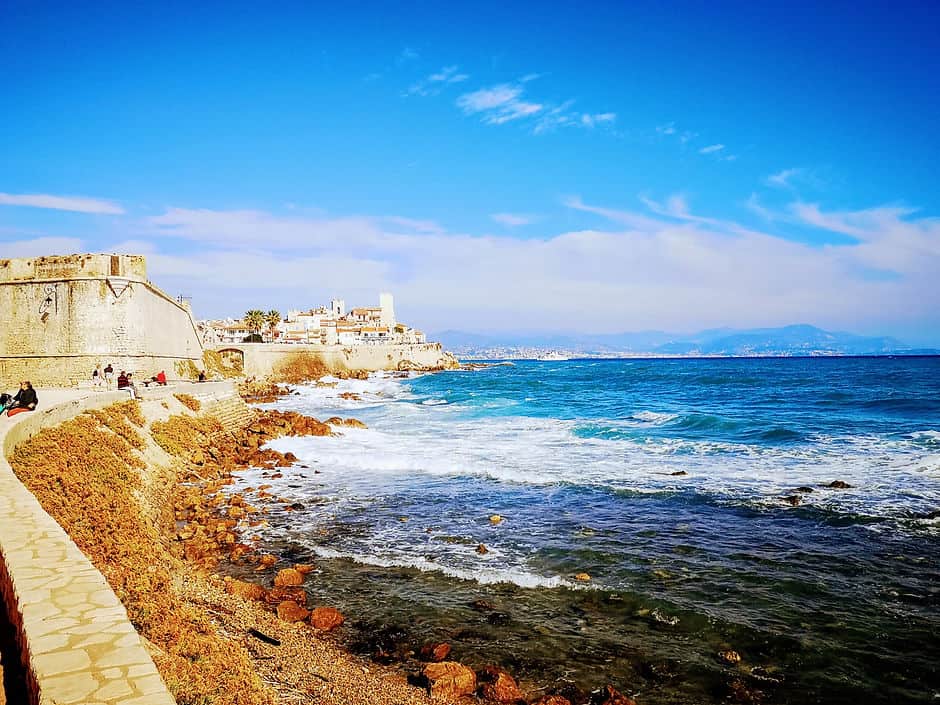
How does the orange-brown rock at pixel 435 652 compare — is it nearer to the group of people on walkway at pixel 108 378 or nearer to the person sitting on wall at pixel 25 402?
the person sitting on wall at pixel 25 402

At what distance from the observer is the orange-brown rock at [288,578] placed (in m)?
9.50

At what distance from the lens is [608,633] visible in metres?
8.02

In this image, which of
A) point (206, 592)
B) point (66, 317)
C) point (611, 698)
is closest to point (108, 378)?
point (66, 317)

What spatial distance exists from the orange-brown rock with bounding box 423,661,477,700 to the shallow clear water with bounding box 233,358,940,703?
2.14 feet

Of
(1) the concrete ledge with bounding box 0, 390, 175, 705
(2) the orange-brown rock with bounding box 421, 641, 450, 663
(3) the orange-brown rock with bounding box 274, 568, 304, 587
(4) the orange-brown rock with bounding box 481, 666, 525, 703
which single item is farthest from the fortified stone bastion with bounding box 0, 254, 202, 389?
(4) the orange-brown rock with bounding box 481, 666, 525, 703

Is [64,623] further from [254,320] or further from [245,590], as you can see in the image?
[254,320]

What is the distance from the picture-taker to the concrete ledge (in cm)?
335

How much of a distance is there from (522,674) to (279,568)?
→ 5122 millimetres

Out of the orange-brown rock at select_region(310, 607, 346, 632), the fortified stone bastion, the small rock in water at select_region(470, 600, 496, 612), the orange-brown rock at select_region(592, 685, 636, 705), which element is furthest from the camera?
the fortified stone bastion

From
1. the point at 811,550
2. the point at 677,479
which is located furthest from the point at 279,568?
the point at 677,479

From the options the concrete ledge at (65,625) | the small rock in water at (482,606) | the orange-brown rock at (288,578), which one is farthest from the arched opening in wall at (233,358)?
the concrete ledge at (65,625)

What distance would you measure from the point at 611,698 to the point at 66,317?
32.3 meters

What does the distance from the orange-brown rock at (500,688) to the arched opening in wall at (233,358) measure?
57.2 metres

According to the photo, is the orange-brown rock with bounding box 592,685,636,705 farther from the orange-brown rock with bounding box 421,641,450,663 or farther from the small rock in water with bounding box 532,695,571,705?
the orange-brown rock with bounding box 421,641,450,663
